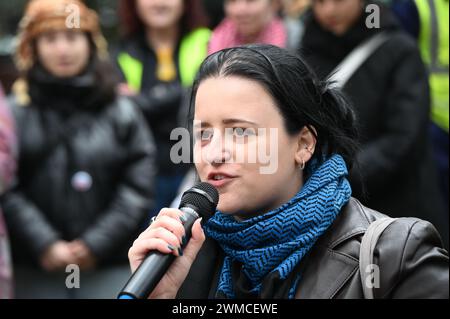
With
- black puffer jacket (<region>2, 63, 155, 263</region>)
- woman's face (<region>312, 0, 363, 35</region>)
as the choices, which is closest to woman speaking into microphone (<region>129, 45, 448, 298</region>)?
woman's face (<region>312, 0, 363, 35</region>)

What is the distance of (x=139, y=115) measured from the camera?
466cm

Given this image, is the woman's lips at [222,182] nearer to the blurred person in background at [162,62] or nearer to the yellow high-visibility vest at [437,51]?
the yellow high-visibility vest at [437,51]

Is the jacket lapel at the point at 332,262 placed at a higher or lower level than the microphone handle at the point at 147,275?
lower

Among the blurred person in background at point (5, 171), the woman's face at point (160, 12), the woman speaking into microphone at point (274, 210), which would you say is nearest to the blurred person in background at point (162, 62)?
the woman's face at point (160, 12)

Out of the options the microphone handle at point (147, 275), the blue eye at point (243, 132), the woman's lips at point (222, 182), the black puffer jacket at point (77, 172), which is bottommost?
the black puffer jacket at point (77, 172)

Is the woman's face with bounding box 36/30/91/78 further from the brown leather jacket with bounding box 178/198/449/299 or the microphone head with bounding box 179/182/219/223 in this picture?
the microphone head with bounding box 179/182/219/223

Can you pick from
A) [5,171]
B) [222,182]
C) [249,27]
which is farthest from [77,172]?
[222,182]

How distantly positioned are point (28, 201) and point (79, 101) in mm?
637

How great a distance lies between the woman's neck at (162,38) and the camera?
5.09 m

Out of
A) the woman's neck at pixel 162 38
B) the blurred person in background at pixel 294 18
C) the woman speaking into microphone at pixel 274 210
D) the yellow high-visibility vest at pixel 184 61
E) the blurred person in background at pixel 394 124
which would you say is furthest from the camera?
the woman's neck at pixel 162 38

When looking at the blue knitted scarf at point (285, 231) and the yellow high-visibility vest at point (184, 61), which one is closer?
the blue knitted scarf at point (285, 231)

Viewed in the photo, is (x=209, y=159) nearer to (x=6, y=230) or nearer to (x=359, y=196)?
(x=359, y=196)

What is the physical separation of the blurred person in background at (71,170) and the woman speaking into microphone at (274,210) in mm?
1908

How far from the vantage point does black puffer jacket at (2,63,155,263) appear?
4379 mm
